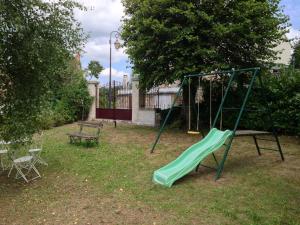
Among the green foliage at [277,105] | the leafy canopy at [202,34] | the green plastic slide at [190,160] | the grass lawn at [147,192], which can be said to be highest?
the leafy canopy at [202,34]

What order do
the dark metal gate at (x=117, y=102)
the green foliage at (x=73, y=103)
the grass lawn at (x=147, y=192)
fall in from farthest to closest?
the dark metal gate at (x=117, y=102) → the green foliage at (x=73, y=103) → the grass lawn at (x=147, y=192)

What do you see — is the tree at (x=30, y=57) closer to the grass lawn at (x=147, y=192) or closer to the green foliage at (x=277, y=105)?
the grass lawn at (x=147, y=192)

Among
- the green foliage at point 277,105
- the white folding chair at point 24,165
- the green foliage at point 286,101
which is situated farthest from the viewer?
the green foliage at point 277,105

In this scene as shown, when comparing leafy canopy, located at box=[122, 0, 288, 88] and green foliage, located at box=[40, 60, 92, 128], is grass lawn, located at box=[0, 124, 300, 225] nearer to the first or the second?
leafy canopy, located at box=[122, 0, 288, 88]

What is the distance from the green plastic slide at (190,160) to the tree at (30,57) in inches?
121

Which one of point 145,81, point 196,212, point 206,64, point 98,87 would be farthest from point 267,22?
point 98,87

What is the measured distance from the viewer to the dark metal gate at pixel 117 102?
65.9 feet

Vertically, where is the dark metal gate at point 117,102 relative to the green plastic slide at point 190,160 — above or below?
above

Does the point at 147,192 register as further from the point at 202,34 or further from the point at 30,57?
the point at 202,34

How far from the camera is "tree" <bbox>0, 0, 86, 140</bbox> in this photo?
7.18 m

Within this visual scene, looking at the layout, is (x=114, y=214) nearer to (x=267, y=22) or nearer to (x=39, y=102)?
(x=39, y=102)

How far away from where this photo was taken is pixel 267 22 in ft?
41.7

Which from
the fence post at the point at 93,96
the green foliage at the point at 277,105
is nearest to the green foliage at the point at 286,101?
the green foliage at the point at 277,105

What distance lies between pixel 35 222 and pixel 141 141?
7335 mm
